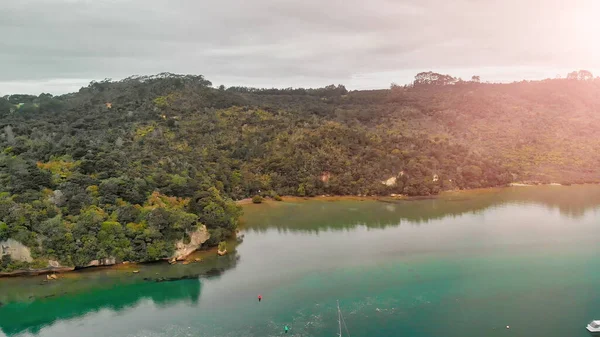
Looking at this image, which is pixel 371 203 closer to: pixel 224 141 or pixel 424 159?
pixel 424 159

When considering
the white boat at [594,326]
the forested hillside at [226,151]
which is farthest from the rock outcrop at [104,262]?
the white boat at [594,326]

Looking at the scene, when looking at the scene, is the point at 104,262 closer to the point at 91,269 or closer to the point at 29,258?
the point at 91,269

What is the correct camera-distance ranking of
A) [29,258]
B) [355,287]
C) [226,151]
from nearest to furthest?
1. [355,287]
2. [29,258]
3. [226,151]

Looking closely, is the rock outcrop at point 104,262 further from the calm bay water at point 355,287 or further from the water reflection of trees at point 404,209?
the water reflection of trees at point 404,209

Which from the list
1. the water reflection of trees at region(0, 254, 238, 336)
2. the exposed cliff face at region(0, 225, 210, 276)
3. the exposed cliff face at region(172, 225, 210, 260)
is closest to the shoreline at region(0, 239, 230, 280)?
the exposed cliff face at region(0, 225, 210, 276)

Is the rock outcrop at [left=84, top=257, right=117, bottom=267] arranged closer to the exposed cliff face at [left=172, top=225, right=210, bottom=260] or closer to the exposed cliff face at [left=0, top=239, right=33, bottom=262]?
the exposed cliff face at [left=0, top=239, right=33, bottom=262]

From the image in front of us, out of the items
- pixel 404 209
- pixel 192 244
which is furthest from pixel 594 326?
pixel 404 209
